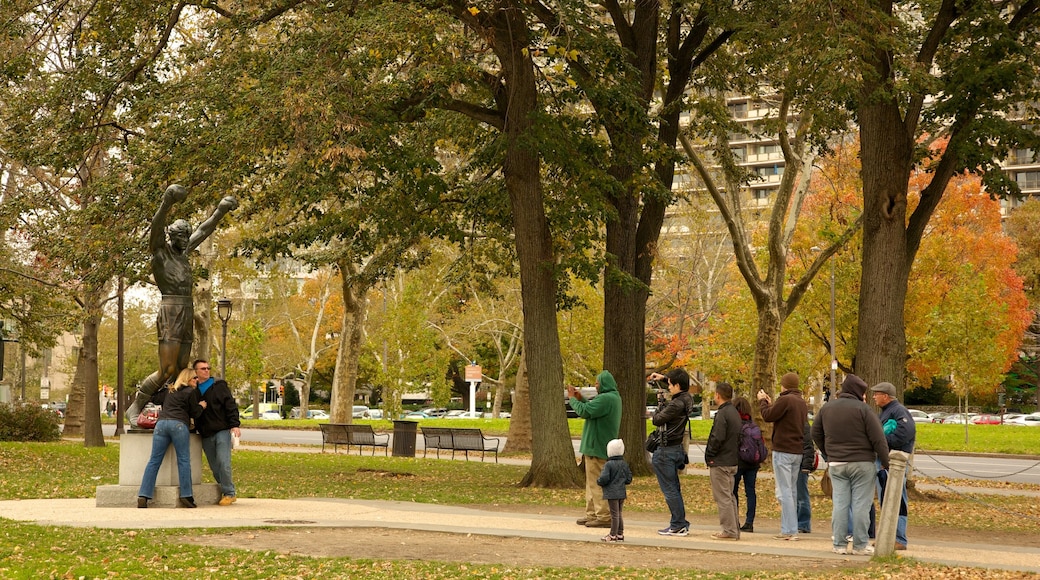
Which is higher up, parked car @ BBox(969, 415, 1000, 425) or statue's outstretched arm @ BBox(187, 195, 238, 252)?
statue's outstretched arm @ BBox(187, 195, 238, 252)

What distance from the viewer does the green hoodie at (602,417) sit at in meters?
12.8

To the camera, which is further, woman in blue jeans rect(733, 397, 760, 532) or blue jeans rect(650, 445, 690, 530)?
woman in blue jeans rect(733, 397, 760, 532)

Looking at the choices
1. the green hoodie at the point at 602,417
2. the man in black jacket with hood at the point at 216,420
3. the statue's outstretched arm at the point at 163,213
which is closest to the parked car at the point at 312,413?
the man in black jacket with hood at the point at 216,420

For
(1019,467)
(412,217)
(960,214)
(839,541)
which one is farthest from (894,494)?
(960,214)

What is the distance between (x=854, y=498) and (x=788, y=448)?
1.51m

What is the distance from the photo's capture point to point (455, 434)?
29.2 m

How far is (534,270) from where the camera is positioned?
63.8ft

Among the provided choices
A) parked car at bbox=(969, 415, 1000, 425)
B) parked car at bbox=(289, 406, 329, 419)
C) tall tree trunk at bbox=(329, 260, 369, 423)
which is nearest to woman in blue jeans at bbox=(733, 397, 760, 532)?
tall tree trunk at bbox=(329, 260, 369, 423)

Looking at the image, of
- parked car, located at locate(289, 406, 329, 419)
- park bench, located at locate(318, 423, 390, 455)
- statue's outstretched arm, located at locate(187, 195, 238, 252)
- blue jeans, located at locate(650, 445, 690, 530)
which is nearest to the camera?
blue jeans, located at locate(650, 445, 690, 530)

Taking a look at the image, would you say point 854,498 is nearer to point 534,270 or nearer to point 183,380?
point 183,380

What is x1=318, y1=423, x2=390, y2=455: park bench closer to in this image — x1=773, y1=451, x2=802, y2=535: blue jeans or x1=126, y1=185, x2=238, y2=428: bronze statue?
x1=126, y1=185, x2=238, y2=428: bronze statue

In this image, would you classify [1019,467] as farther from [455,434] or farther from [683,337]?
[683,337]

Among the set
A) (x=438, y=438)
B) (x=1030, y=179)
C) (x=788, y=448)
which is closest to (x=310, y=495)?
(x=788, y=448)

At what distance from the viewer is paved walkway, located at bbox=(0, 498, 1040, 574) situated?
1155 centimetres
